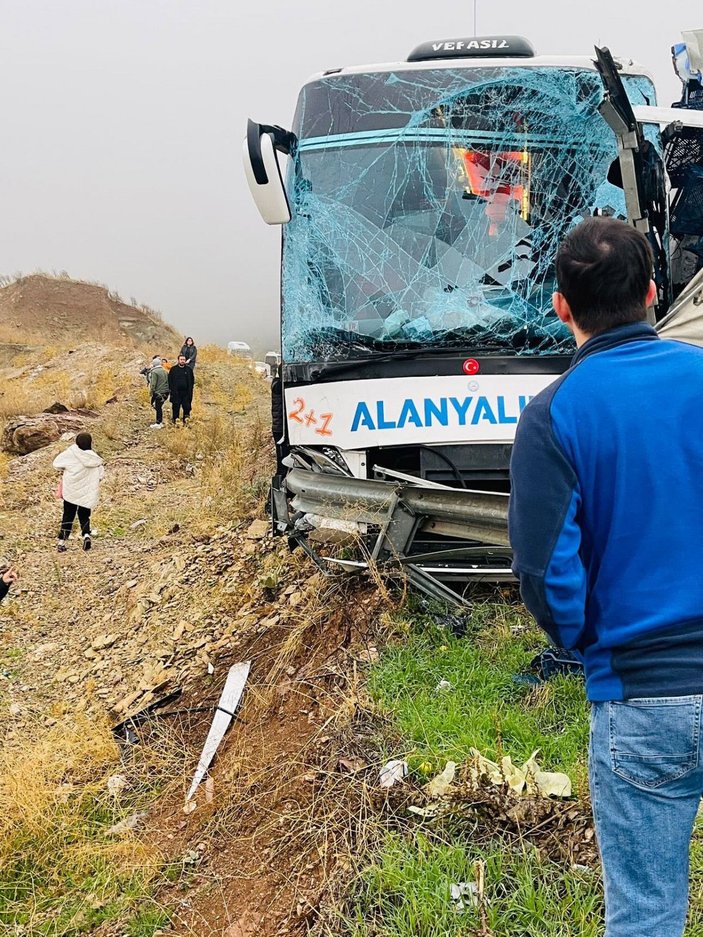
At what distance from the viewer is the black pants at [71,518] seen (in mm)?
9727

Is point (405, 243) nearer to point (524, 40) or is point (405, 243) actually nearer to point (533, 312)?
point (533, 312)

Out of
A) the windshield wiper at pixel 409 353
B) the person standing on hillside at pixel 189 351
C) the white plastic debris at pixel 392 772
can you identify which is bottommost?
the person standing on hillside at pixel 189 351

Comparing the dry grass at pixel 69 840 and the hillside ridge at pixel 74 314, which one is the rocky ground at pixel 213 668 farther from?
the hillside ridge at pixel 74 314

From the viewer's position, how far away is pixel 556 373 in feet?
14.2

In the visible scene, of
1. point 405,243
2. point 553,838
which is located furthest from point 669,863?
point 405,243

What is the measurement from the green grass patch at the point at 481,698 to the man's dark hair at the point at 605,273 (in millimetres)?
1968

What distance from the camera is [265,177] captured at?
15.0ft

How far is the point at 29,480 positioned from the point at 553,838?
37.9ft

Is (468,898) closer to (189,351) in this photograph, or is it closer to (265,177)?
(265,177)

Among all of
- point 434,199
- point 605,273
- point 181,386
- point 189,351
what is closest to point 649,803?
point 605,273

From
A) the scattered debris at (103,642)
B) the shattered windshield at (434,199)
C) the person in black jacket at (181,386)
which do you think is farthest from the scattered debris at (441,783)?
the person in black jacket at (181,386)

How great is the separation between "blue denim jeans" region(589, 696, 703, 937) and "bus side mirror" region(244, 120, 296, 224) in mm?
3670

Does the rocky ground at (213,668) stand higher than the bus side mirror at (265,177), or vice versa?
the bus side mirror at (265,177)

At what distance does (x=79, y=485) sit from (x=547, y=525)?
347 inches
